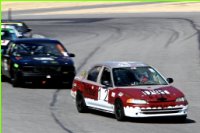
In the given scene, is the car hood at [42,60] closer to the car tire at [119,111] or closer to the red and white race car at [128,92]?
the red and white race car at [128,92]

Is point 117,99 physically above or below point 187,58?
above

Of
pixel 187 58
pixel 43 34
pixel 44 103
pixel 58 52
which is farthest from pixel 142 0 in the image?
pixel 44 103

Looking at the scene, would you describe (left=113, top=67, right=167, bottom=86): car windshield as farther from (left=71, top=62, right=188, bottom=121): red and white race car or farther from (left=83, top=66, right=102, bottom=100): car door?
(left=83, top=66, right=102, bottom=100): car door

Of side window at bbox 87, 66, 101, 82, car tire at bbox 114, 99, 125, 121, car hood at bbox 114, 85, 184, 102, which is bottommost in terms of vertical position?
car tire at bbox 114, 99, 125, 121

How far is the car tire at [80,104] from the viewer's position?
18406 mm

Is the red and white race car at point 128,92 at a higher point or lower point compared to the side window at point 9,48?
higher

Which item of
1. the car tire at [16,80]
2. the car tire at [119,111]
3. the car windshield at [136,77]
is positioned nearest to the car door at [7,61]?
the car tire at [16,80]

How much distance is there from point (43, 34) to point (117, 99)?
2825 cm

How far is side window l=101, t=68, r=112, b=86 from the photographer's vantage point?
17.5 meters

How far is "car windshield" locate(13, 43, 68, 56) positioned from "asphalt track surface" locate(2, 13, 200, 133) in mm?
1072

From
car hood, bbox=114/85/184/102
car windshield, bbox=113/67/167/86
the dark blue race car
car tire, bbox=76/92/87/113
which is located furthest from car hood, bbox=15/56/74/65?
car hood, bbox=114/85/184/102

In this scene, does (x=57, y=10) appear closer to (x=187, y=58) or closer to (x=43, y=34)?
(x=43, y=34)

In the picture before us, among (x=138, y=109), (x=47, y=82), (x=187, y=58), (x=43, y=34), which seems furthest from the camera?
(x=43, y=34)

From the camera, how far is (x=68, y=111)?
18.7 m
